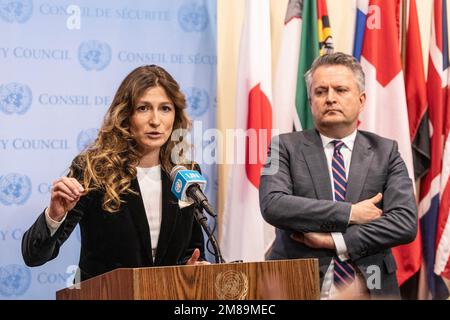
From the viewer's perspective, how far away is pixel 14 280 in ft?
15.5

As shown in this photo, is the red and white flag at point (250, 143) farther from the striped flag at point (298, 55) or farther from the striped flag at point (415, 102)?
the striped flag at point (415, 102)

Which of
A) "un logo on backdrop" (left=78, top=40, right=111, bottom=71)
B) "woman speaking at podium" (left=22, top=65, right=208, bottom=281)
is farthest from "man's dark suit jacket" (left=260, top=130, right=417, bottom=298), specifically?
"un logo on backdrop" (left=78, top=40, right=111, bottom=71)

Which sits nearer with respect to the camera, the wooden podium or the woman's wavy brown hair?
the wooden podium

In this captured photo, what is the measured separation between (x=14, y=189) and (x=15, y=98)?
61 cm

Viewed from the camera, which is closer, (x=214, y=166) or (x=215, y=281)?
(x=215, y=281)

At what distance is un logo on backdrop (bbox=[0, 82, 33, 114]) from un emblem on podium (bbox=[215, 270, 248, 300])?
2.90 metres

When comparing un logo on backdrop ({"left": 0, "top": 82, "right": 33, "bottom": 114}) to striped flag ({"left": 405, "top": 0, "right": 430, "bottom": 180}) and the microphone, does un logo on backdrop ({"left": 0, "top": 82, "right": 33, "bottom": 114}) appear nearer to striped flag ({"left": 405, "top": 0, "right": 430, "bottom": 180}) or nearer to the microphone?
the microphone

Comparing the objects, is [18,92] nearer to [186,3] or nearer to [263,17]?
[186,3]

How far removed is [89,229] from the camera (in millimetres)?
3457

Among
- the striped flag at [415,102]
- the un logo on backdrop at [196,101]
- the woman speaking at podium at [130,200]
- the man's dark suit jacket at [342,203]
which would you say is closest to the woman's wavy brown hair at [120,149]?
the woman speaking at podium at [130,200]

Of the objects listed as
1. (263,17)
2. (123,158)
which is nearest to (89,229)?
(123,158)

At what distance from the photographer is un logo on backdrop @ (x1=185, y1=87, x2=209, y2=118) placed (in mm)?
5074

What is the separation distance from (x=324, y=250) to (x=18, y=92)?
2.38 metres

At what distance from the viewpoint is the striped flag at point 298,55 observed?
497 centimetres
